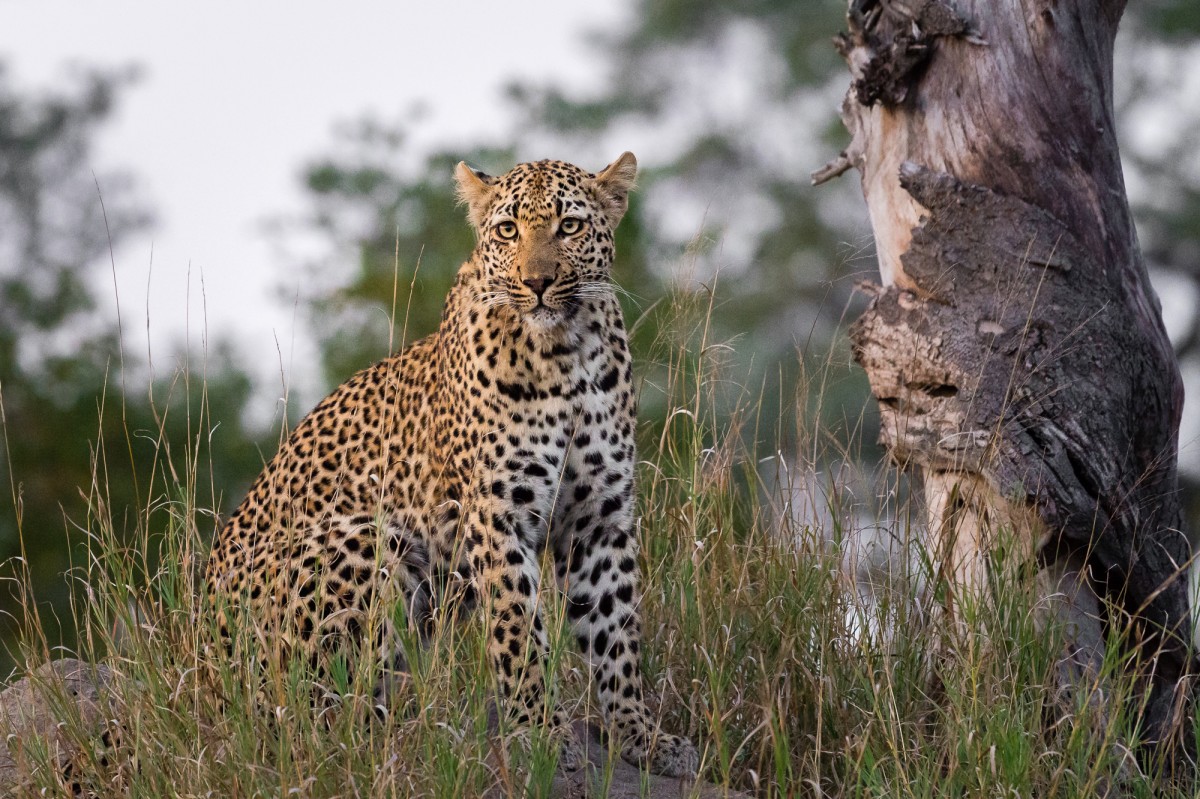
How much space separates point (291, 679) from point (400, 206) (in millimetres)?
19251

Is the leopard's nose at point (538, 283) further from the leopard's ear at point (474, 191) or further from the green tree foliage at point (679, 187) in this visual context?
the green tree foliage at point (679, 187)

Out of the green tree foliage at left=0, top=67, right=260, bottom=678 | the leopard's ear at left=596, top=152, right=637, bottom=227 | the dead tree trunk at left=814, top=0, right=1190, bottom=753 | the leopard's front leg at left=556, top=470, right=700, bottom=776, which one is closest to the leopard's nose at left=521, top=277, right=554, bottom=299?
the leopard's ear at left=596, top=152, right=637, bottom=227

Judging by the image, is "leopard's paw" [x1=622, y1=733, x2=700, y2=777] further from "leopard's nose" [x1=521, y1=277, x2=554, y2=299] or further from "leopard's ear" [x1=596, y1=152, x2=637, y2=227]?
"leopard's ear" [x1=596, y1=152, x2=637, y2=227]

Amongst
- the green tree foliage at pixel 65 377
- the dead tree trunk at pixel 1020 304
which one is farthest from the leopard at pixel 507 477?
the green tree foliage at pixel 65 377

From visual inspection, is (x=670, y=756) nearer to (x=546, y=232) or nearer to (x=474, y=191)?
(x=546, y=232)

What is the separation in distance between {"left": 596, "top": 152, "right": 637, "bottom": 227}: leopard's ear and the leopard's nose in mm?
558

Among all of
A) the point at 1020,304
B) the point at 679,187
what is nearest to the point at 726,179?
the point at 679,187

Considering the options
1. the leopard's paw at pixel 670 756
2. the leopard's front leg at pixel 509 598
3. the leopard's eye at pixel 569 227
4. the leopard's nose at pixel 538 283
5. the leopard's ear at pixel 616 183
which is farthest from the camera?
the leopard's ear at pixel 616 183

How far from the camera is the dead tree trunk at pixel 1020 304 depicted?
6.29m

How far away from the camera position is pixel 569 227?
19.6ft

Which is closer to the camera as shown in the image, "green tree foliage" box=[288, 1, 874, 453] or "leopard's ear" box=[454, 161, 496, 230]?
"leopard's ear" box=[454, 161, 496, 230]

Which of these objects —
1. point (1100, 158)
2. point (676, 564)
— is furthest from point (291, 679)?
point (1100, 158)

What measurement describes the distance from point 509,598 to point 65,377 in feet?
60.1

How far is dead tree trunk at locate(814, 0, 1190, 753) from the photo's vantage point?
629 centimetres
